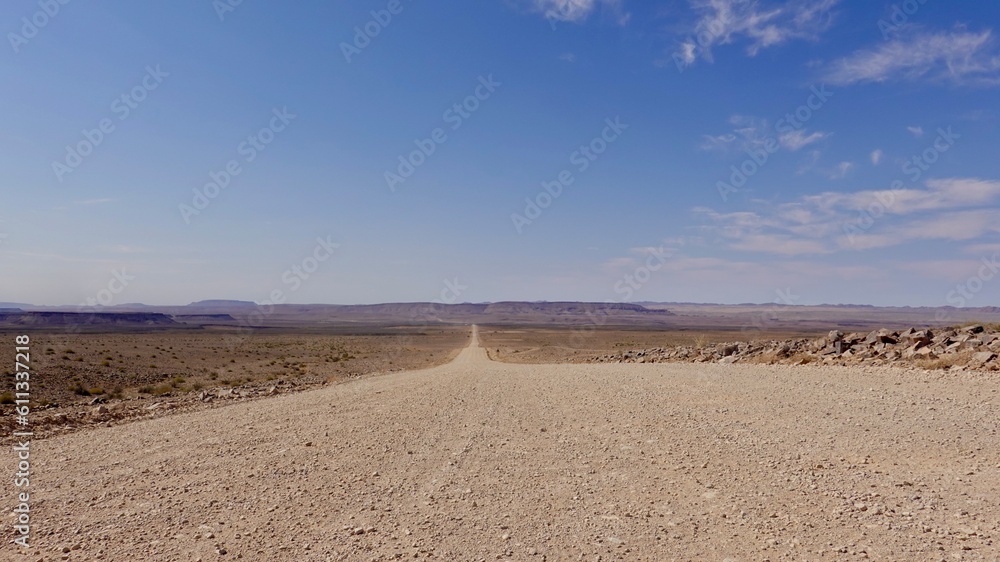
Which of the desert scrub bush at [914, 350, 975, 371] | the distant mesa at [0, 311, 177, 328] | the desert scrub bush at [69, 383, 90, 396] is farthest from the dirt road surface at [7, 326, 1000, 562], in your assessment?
the distant mesa at [0, 311, 177, 328]

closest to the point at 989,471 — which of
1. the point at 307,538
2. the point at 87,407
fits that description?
the point at 307,538

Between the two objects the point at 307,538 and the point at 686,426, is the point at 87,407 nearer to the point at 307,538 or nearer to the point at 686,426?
the point at 307,538

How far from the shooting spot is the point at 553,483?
7438mm

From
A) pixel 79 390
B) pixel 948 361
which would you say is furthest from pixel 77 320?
Answer: pixel 948 361

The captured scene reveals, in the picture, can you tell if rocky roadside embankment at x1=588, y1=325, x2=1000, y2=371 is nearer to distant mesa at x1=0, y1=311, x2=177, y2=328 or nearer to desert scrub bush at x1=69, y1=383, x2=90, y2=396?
desert scrub bush at x1=69, y1=383, x2=90, y2=396

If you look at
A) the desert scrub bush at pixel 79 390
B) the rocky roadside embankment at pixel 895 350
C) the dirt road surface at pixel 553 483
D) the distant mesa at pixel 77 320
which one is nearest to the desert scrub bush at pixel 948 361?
the rocky roadside embankment at pixel 895 350

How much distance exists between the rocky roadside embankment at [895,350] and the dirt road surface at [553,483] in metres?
2.21

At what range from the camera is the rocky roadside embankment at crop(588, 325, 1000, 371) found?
1471 centimetres

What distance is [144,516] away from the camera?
6445 millimetres

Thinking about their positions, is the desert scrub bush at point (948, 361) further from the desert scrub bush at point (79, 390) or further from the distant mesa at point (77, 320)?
the distant mesa at point (77, 320)

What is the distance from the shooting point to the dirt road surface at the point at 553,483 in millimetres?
5543

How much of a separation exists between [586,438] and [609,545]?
4.37 m

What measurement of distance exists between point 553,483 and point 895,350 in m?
14.5

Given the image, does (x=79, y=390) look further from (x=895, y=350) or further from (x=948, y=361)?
(x=948, y=361)
